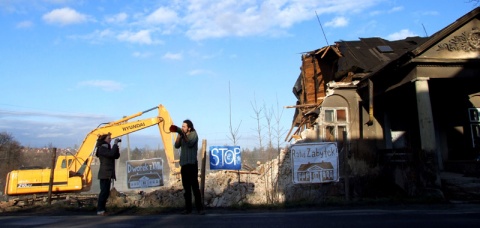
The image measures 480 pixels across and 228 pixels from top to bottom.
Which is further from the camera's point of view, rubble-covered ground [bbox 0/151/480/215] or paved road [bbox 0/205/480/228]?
rubble-covered ground [bbox 0/151/480/215]

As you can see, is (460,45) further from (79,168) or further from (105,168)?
(79,168)

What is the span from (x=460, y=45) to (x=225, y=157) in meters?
8.58

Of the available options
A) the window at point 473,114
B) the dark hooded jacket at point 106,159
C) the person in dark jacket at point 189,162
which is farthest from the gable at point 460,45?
the dark hooded jacket at point 106,159

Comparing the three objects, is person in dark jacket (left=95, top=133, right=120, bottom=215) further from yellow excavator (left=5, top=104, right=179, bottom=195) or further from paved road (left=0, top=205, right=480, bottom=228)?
yellow excavator (left=5, top=104, right=179, bottom=195)

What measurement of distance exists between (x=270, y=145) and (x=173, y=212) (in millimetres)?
5412

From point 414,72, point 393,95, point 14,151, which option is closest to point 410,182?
point 414,72

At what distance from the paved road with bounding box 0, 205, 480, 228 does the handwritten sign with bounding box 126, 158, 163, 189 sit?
14.7 feet

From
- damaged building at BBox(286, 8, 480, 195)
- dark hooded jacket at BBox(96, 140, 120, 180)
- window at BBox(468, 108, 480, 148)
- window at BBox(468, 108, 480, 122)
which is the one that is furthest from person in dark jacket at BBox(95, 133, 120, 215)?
window at BBox(468, 108, 480, 122)

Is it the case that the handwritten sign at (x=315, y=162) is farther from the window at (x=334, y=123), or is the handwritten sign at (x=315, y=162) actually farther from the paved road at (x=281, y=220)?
the window at (x=334, y=123)

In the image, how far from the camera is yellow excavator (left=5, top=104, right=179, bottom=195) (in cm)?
1459

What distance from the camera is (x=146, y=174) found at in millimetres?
13016

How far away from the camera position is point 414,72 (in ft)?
42.8

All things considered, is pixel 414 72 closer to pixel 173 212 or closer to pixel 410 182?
pixel 410 182

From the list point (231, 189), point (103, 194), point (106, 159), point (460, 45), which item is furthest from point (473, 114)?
point (103, 194)
